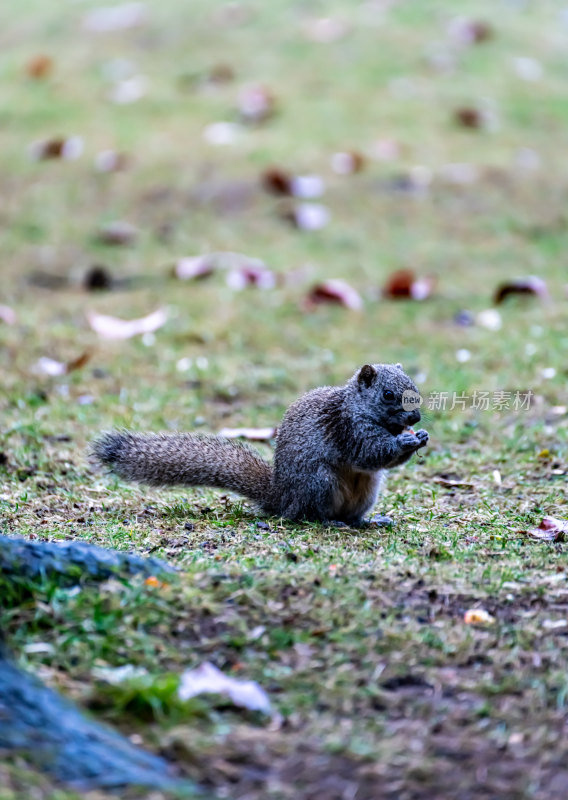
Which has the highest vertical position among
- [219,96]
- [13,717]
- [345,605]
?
[13,717]

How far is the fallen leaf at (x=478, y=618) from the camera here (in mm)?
3127

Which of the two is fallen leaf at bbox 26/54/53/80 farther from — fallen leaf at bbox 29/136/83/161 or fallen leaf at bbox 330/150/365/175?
fallen leaf at bbox 330/150/365/175

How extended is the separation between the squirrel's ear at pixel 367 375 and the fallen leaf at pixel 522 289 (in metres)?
3.51

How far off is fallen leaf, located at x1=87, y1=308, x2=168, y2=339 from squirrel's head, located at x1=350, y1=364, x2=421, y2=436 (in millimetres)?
3155

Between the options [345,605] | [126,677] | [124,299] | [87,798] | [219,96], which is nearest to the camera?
[87,798]

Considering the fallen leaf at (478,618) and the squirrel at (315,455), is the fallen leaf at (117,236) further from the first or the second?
the fallen leaf at (478,618)

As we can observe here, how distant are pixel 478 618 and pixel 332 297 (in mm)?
4885

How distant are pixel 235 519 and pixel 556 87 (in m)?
9.32

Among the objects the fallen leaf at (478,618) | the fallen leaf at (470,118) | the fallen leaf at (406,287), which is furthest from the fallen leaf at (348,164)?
the fallen leaf at (478,618)

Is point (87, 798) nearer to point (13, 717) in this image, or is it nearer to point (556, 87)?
point (13, 717)

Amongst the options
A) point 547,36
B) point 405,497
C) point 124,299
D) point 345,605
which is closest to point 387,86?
point 547,36

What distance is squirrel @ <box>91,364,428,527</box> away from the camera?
4.24 metres

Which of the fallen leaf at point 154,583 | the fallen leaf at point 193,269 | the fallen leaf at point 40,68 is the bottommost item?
the fallen leaf at point 193,269

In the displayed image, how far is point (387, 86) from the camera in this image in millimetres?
11914
